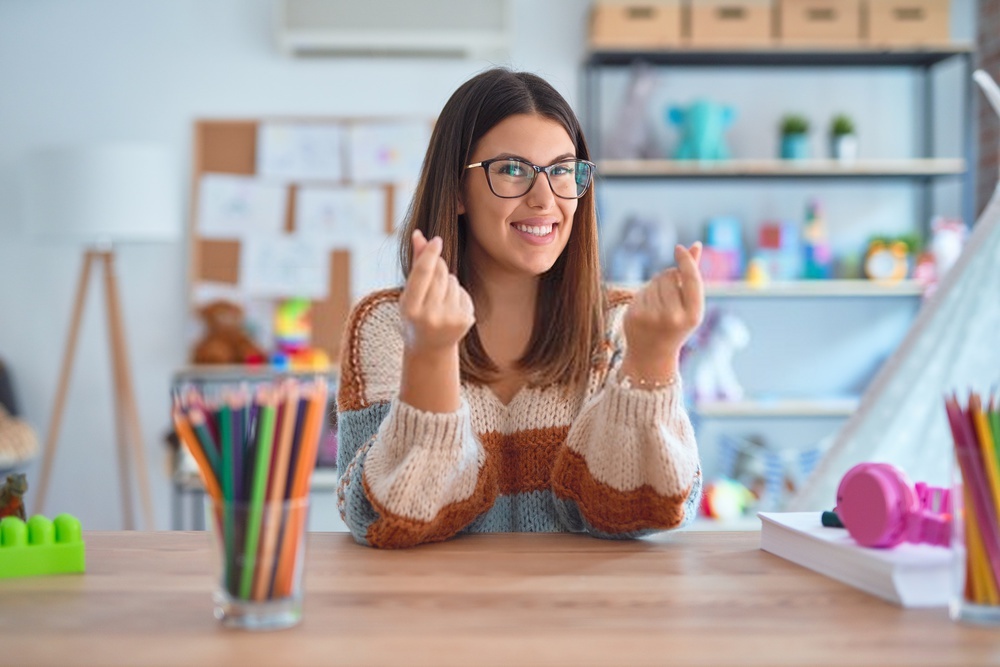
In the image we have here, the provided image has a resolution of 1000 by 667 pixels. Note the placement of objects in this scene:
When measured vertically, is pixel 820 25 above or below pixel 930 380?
above

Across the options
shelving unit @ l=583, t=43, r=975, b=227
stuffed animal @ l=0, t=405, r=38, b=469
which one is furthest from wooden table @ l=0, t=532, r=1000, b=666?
shelving unit @ l=583, t=43, r=975, b=227

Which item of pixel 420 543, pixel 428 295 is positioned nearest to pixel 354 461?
pixel 420 543

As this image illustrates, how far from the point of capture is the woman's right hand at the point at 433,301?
996 mm

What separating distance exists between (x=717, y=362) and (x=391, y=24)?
1580 millimetres

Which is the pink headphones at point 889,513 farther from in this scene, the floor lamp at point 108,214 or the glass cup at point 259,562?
the floor lamp at point 108,214

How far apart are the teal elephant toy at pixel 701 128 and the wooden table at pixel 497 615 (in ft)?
8.83

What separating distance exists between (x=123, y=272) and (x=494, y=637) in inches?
132

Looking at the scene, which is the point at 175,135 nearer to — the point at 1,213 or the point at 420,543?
the point at 1,213

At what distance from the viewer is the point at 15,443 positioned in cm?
331

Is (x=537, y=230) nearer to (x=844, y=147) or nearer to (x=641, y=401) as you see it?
(x=641, y=401)

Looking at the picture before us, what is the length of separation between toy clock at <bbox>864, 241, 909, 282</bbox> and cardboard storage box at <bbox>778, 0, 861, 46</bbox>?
667 millimetres

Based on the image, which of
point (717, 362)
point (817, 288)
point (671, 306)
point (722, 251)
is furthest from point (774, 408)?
point (671, 306)

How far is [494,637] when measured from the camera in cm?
77

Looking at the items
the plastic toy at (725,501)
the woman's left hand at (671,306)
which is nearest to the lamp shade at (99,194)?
the plastic toy at (725,501)
